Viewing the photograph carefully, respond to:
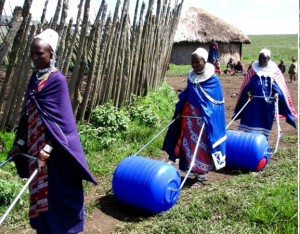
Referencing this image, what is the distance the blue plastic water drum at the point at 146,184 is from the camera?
437 centimetres

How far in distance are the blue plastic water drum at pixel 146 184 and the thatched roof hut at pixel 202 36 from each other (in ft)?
69.9

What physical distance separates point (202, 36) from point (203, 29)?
0.49 metres

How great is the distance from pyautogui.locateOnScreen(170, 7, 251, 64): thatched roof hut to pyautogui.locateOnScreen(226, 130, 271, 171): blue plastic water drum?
1975 cm

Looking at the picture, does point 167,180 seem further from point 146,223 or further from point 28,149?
point 28,149

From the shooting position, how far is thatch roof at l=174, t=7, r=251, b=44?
25.8 meters

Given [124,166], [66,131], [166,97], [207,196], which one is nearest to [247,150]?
[207,196]

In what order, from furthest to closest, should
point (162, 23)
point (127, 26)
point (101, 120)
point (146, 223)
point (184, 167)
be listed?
1. point (162, 23)
2. point (127, 26)
3. point (101, 120)
4. point (184, 167)
5. point (146, 223)

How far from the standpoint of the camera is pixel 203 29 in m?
26.3

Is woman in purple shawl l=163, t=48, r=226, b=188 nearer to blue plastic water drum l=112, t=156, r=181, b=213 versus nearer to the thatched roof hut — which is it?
blue plastic water drum l=112, t=156, r=181, b=213

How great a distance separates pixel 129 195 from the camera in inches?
177

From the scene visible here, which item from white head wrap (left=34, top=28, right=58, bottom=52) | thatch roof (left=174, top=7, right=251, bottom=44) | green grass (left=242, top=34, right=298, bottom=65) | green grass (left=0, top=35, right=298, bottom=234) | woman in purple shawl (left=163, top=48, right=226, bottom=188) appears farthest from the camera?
green grass (left=242, top=34, right=298, bottom=65)

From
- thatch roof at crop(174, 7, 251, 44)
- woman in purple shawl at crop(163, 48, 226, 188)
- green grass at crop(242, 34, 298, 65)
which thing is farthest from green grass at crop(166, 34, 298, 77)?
woman in purple shawl at crop(163, 48, 226, 188)

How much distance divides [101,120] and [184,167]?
1794 millimetres

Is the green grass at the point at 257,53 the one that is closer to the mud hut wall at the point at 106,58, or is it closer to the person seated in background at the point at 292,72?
the person seated in background at the point at 292,72
